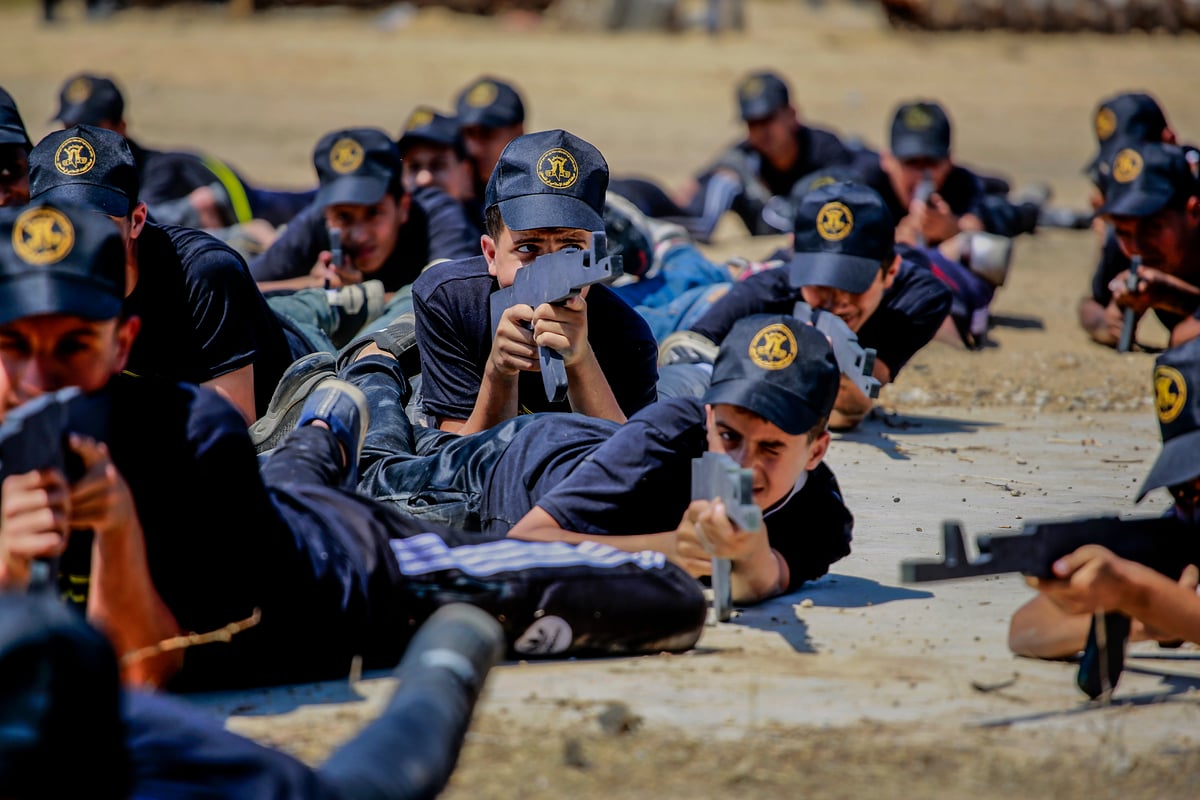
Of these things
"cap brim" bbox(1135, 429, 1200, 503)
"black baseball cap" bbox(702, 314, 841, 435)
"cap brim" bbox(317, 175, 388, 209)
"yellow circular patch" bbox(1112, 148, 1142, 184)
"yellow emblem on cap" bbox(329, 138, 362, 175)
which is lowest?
"cap brim" bbox(1135, 429, 1200, 503)

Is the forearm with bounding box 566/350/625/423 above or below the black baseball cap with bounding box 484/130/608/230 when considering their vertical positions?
below

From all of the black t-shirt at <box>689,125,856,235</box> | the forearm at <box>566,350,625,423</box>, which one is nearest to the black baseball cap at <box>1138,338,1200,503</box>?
the forearm at <box>566,350,625,423</box>

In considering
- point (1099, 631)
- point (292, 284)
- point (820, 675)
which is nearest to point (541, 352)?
point (820, 675)

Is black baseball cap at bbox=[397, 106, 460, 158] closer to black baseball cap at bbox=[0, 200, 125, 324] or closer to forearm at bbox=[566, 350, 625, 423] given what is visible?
forearm at bbox=[566, 350, 625, 423]

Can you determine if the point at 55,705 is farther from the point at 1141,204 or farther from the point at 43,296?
the point at 1141,204

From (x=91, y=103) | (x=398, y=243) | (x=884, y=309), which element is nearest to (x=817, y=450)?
(x=884, y=309)

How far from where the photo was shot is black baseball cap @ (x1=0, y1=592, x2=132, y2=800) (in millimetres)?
1995

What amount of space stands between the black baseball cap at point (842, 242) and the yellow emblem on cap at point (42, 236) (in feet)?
12.2

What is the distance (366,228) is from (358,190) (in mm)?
211

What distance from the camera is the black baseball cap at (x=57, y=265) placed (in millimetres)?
3127

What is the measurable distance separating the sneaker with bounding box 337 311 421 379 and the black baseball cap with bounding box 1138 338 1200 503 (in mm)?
2828

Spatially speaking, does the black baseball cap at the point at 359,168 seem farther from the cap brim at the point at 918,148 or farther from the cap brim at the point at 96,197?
the cap brim at the point at 918,148

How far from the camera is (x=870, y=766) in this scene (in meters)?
3.19

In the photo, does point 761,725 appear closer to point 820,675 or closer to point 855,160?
point 820,675
